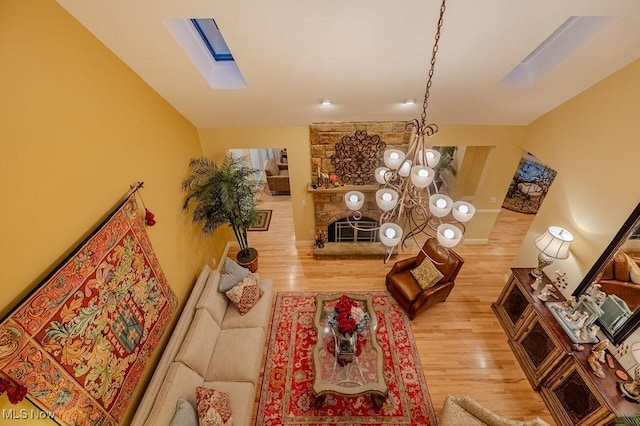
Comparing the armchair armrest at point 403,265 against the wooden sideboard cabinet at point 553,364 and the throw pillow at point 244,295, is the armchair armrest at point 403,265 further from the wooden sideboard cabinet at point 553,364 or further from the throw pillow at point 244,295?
the throw pillow at point 244,295

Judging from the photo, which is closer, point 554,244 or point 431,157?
point 431,157

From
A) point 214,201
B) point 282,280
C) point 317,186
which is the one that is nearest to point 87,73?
point 214,201

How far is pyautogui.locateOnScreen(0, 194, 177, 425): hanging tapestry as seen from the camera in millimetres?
2109

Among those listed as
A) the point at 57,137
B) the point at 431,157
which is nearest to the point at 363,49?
the point at 431,157

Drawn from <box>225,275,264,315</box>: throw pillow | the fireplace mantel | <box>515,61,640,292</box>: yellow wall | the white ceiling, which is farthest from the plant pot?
<box>515,61,640,292</box>: yellow wall

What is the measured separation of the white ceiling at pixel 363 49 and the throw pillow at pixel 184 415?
12.2 feet

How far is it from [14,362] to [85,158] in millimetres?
1743

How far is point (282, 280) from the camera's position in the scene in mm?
5605

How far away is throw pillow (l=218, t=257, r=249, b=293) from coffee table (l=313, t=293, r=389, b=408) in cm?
140

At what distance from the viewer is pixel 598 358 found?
3129 mm

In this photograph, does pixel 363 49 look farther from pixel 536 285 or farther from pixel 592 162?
pixel 536 285

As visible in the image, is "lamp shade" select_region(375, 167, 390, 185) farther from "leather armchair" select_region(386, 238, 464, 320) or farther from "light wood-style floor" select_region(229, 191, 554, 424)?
"light wood-style floor" select_region(229, 191, 554, 424)

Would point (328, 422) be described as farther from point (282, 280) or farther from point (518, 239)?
point (518, 239)

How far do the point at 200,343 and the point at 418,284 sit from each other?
3.40 meters
